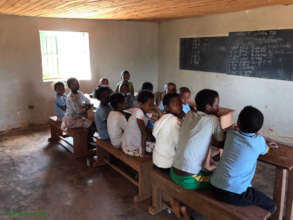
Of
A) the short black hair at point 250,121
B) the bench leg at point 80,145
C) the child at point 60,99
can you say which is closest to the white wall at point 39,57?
the child at point 60,99

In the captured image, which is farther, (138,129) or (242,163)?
(138,129)

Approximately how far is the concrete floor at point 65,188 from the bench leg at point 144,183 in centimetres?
7

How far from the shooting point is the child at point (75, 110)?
12.6 feet

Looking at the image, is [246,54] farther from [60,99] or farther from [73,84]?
[60,99]

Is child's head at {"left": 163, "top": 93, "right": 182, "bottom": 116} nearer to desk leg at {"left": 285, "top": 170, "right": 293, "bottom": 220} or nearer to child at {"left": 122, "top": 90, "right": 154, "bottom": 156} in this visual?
child at {"left": 122, "top": 90, "right": 154, "bottom": 156}

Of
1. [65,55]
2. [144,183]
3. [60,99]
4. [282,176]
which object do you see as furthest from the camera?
[65,55]

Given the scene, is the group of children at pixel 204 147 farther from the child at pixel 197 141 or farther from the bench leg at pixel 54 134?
the bench leg at pixel 54 134

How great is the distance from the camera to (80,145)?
12.5ft

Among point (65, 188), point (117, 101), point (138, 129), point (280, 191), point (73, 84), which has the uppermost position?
point (73, 84)

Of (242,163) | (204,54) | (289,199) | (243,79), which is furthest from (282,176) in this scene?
(204,54)

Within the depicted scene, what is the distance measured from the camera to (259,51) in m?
4.53

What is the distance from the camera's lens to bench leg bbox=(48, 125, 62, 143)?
4.45m

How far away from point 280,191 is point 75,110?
2834mm

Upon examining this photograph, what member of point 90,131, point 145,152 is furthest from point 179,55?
point 145,152
